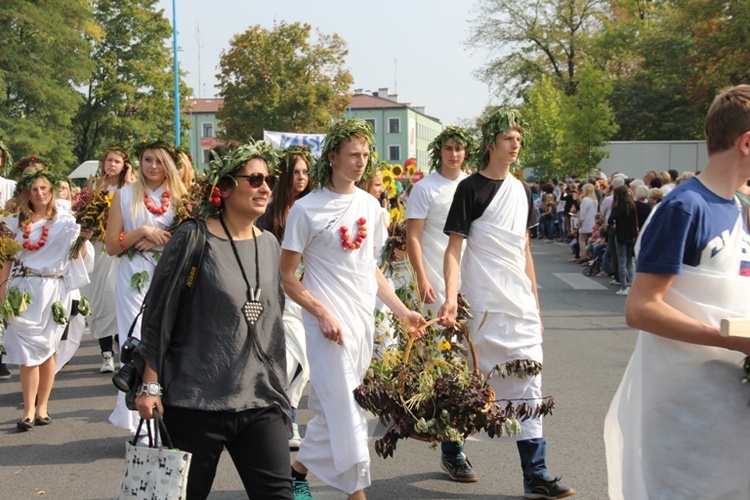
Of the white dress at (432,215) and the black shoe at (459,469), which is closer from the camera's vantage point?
the black shoe at (459,469)

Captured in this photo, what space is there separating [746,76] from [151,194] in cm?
2973

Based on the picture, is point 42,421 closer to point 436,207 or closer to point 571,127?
point 436,207

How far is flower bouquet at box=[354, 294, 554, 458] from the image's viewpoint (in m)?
4.57

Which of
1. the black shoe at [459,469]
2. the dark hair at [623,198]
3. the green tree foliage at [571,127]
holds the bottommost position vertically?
the black shoe at [459,469]

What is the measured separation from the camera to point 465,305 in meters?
5.44

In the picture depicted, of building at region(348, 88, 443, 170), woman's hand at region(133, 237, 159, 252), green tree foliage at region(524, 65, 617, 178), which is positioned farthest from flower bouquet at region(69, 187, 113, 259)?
building at region(348, 88, 443, 170)

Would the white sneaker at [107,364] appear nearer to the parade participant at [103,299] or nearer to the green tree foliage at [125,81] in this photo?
the parade participant at [103,299]

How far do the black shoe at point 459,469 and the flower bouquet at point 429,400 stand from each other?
3.23 feet

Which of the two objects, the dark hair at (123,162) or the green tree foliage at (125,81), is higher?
the green tree foliage at (125,81)

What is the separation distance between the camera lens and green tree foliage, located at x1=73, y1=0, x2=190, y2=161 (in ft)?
166

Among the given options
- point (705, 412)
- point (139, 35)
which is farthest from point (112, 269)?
point (139, 35)

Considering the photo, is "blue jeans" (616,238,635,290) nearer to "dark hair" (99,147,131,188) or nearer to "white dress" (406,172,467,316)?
"white dress" (406,172,467,316)

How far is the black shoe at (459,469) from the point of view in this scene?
580cm

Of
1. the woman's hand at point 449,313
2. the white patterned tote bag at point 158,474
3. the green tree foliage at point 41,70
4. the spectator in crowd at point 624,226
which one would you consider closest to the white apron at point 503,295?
the woman's hand at point 449,313
